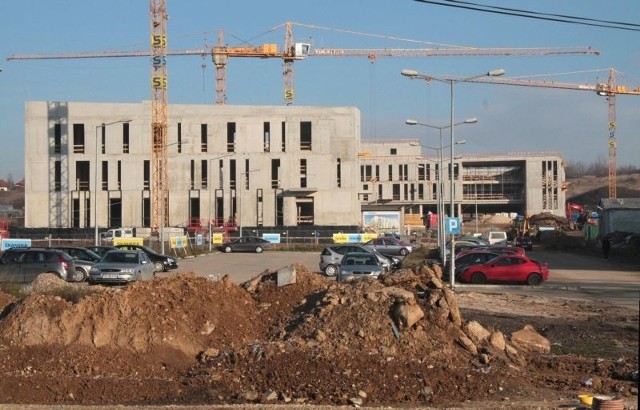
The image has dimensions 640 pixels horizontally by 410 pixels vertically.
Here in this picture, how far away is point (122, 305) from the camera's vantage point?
1510cm

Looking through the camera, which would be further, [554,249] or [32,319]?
[554,249]

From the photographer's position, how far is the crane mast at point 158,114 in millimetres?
81812

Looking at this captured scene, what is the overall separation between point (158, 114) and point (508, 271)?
186 ft

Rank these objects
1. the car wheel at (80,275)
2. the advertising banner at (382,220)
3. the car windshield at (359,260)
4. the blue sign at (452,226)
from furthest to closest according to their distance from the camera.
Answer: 1. the advertising banner at (382,220)
2. the blue sign at (452,226)
3. the car wheel at (80,275)
4. the car windshield at (359,260)

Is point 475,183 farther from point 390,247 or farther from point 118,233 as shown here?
point 390,247

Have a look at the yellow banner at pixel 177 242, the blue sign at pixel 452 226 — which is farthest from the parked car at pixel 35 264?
the yellow banner at pixel 177 242

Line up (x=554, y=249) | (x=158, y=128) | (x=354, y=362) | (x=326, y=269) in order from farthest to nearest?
1. (x=158, y=128)
2. (x=554, y=249)
3. (x=326, y=269)
4. (x=354, y=362)

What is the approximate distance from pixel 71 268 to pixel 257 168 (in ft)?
181

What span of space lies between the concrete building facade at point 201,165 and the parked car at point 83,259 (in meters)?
46.4

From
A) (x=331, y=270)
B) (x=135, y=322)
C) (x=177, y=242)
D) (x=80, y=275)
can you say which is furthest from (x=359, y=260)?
(x=177, y=242)

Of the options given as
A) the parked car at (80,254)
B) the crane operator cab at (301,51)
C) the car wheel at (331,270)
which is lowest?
the car wheel at (331,270)

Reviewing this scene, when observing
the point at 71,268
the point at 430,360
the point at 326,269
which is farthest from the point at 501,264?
the point at 430,360

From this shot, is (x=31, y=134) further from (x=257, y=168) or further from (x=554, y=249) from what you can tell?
(x=554, y=249)

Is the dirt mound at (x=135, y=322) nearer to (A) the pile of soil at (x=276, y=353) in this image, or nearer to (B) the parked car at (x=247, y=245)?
(A) the pile of soil at (x=276, y=353)
